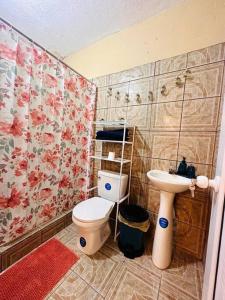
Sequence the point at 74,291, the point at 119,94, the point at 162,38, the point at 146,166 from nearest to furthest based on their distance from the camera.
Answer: the point at 74,291 → the point at 162,38 → the point at 146,166 → the point at 119,94

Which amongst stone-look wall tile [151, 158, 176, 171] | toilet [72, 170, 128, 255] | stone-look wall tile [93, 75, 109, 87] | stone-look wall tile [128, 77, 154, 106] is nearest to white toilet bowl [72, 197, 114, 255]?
toilet [72, 170, 128, 255]

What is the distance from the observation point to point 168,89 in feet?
4.82

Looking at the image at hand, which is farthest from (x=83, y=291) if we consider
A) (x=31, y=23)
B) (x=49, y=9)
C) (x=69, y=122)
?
(x=31, y=23)

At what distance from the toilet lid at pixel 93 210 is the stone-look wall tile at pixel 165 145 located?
731 millimetres

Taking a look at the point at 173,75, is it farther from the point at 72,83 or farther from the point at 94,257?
the point at 94,257

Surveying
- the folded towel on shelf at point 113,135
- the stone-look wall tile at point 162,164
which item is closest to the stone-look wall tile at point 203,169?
the stone-look wall tile at point 162,164

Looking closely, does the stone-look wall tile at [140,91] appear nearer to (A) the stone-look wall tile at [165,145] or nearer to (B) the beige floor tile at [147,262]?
(A) the stone-look wall tile at [165,145]

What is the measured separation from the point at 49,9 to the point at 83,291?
8.35ft

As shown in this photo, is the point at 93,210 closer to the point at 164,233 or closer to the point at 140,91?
the point at 164,233

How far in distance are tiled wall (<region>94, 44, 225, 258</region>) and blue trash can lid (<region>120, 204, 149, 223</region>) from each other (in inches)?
4.1

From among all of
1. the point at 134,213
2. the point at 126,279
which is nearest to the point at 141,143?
the point at 134,213

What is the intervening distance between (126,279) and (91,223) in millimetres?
504

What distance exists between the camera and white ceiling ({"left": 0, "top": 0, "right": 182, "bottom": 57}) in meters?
1.42

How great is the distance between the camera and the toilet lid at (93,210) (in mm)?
1281
